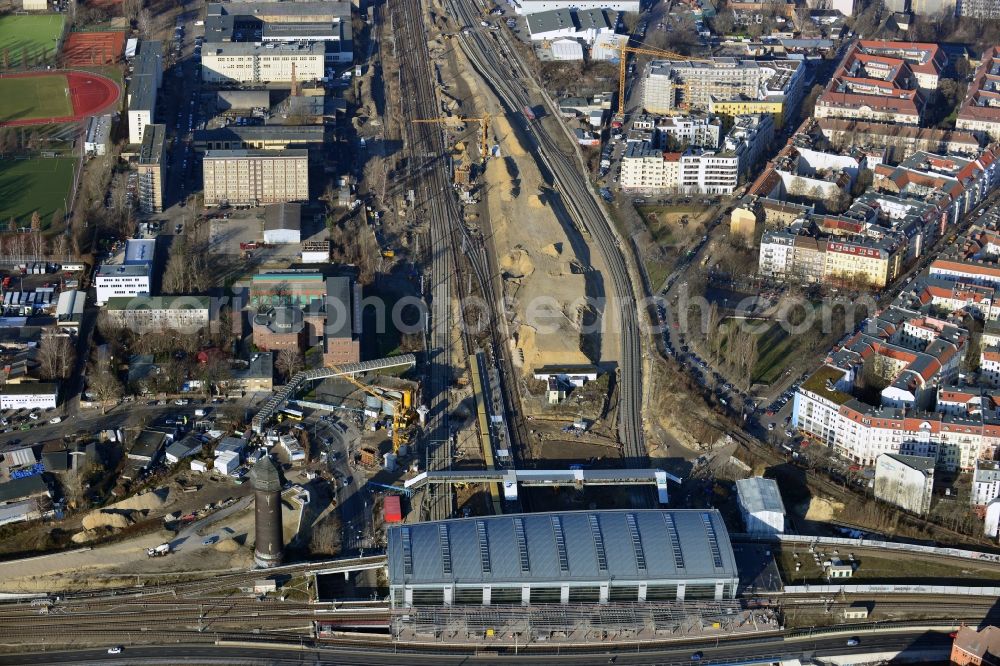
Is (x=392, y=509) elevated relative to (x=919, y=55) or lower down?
lower down

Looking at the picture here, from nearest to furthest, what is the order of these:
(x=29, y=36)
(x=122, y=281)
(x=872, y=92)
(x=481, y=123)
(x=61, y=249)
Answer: (x=122, y=281) < (x=61, y=249) < (x=481, y=123) < (x=872, y=92) < (x=29, y=36)

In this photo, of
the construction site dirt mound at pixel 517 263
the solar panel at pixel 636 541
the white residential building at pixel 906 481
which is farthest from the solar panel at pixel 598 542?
the construction site dirt mound at pixel 517 263

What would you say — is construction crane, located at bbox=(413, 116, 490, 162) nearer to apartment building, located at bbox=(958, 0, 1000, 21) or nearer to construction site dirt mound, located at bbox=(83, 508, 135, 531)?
construction site dirt mound, located at bbox=(83, 508, 135, 531)

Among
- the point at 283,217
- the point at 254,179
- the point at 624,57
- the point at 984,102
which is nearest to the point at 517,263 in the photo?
the point at 283,217

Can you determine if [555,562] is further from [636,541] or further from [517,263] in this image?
[517,263]

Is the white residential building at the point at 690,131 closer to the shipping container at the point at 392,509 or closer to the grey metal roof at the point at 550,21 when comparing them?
the grey metal roof at the point at 550,21

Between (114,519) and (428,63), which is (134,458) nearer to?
(114,519)
